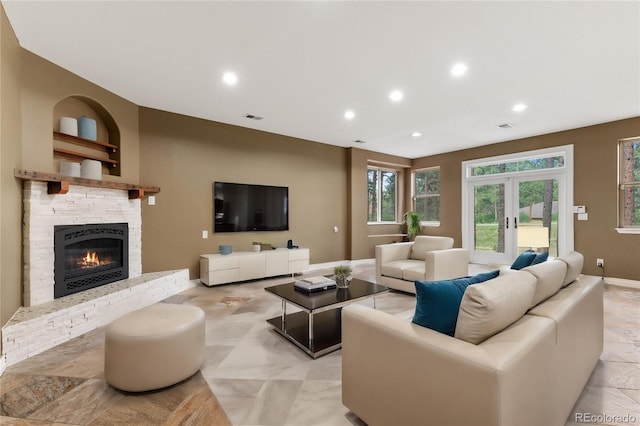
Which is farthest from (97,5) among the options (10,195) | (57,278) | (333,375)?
(333,375)

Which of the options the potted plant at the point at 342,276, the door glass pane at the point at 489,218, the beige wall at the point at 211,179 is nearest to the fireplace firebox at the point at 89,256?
the beige wall at the point at 211,179

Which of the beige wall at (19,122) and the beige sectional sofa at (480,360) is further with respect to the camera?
the beige wall at (19,122)

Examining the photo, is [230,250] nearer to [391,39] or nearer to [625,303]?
[391,39]

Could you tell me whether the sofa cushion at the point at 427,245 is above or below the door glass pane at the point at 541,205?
below

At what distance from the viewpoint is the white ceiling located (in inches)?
87.4

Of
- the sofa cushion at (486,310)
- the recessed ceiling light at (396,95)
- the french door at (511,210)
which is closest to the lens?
the sofa cushion at (486,310)

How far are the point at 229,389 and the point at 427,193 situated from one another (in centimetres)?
671

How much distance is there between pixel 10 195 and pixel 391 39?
138 inches

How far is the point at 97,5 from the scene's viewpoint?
217 cm

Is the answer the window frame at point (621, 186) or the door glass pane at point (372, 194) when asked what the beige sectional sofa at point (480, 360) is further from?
the door glass pane at point (372, 194)

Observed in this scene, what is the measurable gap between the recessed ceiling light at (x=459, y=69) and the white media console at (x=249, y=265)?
357 centimetres

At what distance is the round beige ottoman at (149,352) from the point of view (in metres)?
1.82

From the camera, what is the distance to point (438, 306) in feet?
4.49

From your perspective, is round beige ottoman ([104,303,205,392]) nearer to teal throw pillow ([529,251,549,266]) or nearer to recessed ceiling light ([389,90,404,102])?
teal throw pillow ([529,251,549,266])
